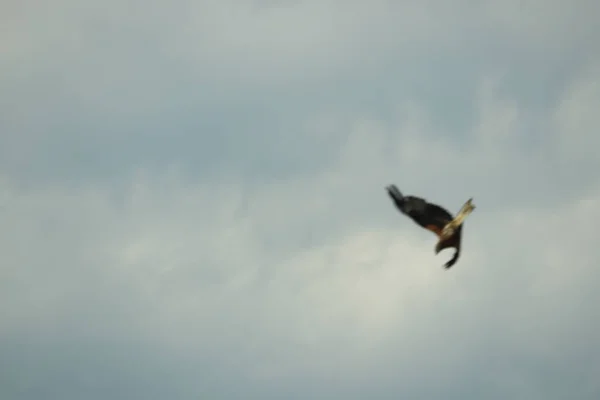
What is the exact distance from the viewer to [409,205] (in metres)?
44.2

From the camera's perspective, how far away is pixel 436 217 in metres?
44.4

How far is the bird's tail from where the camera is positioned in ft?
143

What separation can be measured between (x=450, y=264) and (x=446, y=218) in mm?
2493

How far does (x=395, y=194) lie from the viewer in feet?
144

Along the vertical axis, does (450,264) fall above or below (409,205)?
below

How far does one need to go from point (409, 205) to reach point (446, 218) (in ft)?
6.87

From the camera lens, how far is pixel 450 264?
43562 mm

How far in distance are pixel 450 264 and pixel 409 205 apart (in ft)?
12.4

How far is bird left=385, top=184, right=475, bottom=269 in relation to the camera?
4366cm

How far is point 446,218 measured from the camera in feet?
145

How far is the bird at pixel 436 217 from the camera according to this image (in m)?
43.7

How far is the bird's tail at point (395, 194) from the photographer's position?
143 ft

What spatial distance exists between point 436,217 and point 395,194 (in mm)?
2627
